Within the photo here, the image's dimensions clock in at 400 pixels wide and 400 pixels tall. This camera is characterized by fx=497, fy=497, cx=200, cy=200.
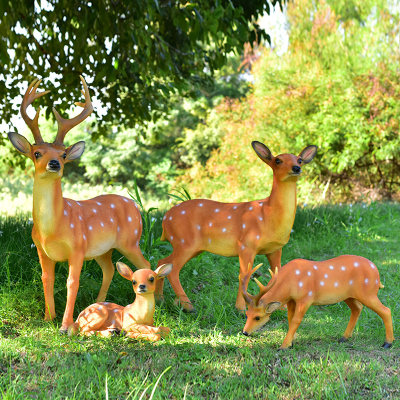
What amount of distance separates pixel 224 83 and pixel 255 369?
1982 cm

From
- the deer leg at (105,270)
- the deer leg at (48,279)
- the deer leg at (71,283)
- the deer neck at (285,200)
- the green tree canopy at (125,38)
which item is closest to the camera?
the deer leg at (71,283)

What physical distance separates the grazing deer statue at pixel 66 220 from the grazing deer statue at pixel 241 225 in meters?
0.33

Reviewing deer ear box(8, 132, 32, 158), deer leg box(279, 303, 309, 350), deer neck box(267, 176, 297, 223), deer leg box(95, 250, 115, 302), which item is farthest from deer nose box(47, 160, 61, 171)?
deer leg box(279, 303, 309, 350)

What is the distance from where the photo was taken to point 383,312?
3471mm

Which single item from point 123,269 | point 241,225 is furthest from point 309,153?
point 123,269

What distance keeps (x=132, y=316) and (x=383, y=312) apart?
69.6 inches

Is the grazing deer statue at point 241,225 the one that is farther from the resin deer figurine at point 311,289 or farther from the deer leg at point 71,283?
the deer leg at point 71,283

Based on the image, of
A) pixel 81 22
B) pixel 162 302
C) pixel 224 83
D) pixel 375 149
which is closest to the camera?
pixel 162 302

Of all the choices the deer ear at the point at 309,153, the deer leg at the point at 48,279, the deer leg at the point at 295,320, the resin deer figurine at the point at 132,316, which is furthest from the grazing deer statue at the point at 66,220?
the deer ear at the point at 309,153

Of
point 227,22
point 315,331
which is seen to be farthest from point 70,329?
point 227,22

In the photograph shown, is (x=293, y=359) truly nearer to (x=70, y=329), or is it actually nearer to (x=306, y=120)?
(x=70, y=329)

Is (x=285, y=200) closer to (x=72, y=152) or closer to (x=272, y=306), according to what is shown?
(x=272, y=306)

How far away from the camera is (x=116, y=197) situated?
13.7ft

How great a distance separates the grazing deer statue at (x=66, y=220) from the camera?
11.4 ft
